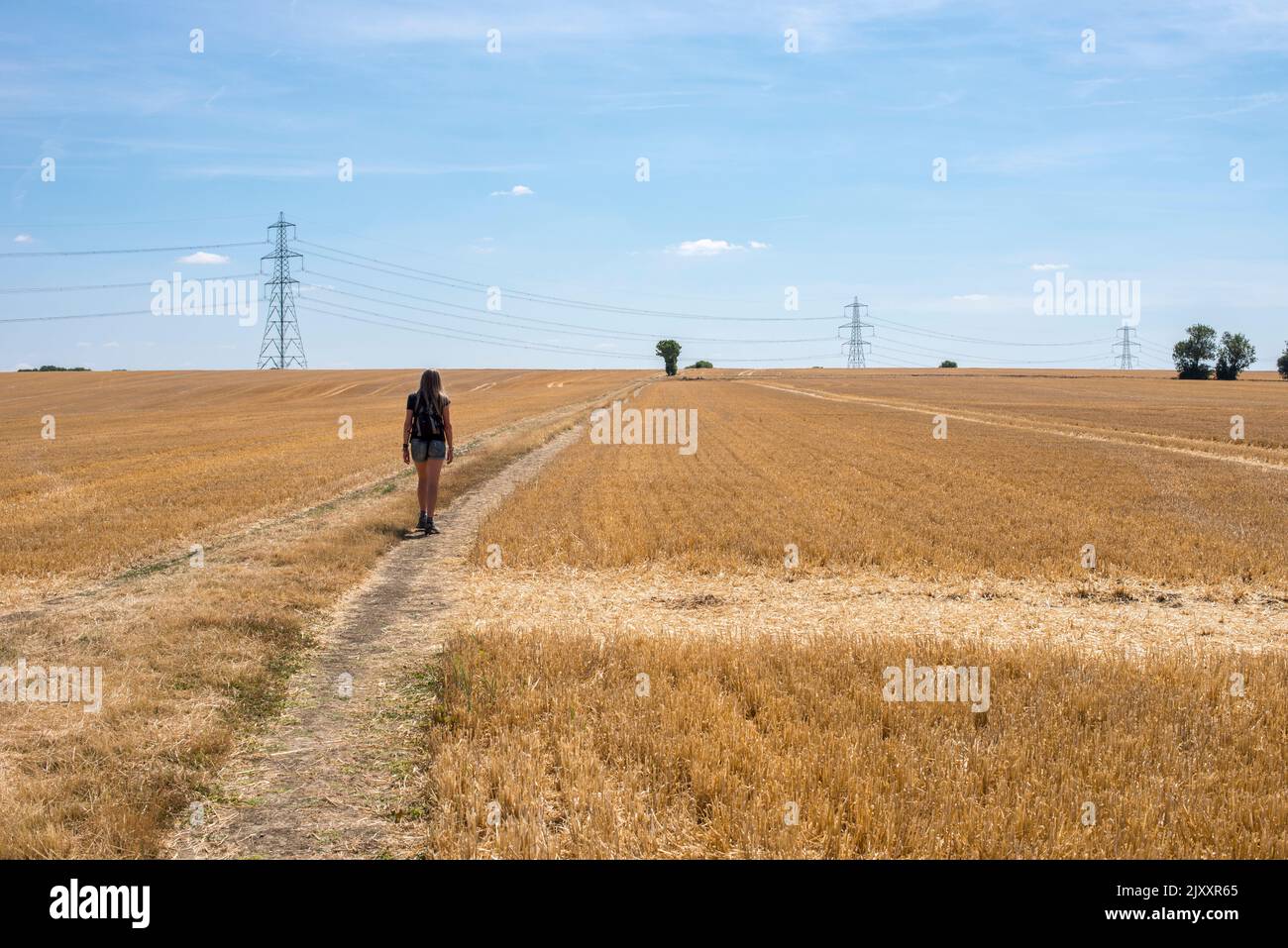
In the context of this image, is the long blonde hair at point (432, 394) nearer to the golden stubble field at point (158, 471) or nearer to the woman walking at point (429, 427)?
the woman walking at point (429, 427)

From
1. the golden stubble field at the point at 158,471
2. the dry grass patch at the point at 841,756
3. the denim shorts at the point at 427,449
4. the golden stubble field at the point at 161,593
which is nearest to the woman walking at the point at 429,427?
the denim shorts at the point at 427,449

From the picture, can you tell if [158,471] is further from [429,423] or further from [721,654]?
[721,654]

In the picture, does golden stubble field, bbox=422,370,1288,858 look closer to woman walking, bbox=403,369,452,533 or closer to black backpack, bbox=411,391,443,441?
woman walking, bbox=403,369,452,533

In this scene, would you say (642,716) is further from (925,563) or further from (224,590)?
(925,563)

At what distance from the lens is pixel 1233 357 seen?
5453 inches

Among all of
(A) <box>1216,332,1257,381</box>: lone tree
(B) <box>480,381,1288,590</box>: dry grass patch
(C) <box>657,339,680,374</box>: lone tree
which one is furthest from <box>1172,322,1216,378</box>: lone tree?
(B) <box>480,381,1288,590</box>: dry grass patch

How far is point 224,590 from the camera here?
35.2ft

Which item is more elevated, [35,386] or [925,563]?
[35,386]

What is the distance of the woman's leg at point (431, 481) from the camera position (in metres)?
15.9

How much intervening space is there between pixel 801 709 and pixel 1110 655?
3543mm

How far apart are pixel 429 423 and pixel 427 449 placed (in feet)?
1.54

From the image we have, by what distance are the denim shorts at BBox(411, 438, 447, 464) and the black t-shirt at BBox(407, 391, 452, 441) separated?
2.9 inches

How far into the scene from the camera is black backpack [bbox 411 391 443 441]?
15602mm
